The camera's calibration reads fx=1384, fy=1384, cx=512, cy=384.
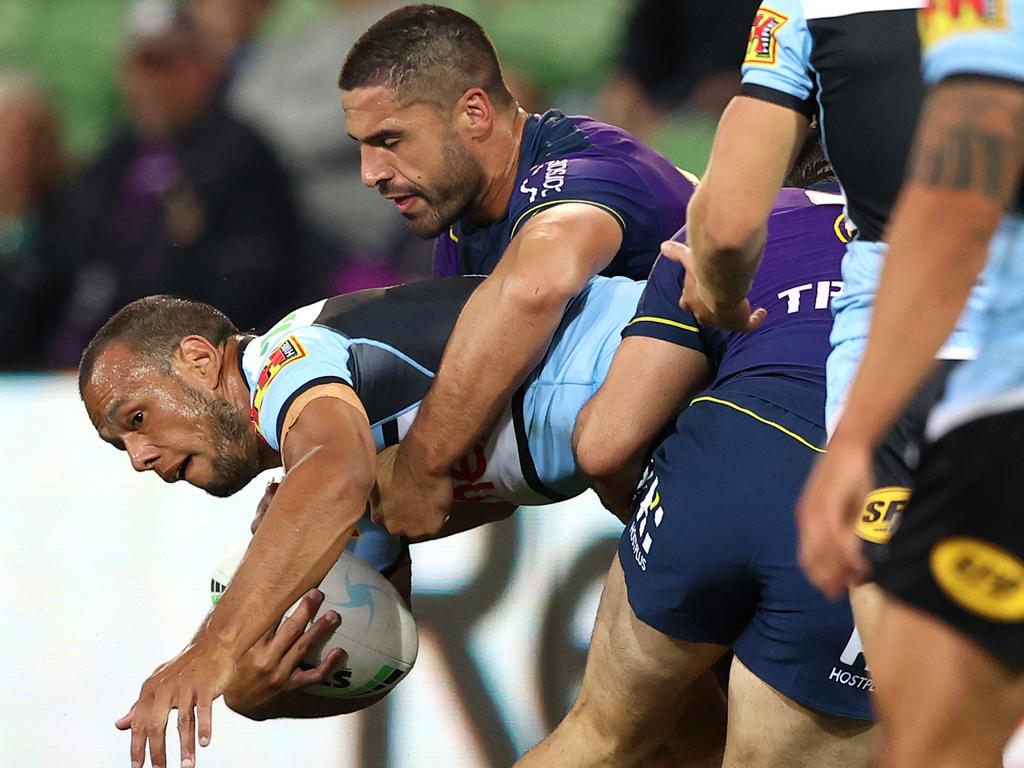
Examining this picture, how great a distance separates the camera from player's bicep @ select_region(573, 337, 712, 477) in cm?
213

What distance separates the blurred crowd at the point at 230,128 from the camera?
3457 mm

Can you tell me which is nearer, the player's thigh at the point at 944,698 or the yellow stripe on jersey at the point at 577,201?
the player's thigh at the point at 944,698

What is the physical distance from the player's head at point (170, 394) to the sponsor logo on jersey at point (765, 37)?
1299 millimetres

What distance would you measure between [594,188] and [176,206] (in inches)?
56.5

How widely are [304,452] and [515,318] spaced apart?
1.37 feet

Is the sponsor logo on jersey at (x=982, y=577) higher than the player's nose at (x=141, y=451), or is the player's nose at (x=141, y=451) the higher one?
the sponsor logo on jersey at (x=982, y=577)

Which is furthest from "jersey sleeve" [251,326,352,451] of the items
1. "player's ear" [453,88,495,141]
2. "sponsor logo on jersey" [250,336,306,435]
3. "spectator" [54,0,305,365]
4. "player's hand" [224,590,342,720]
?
"spectator" [54,0,305,365]

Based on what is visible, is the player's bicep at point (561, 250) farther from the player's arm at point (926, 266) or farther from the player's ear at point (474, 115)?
the player's arm at point (926, 266)

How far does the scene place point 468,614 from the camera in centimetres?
307

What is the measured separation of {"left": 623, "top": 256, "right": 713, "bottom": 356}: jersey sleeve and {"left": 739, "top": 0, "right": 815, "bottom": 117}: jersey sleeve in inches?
23.0

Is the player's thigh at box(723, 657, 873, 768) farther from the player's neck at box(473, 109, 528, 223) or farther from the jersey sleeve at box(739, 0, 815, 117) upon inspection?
the player's neck at box(473, 109, 528, 223)

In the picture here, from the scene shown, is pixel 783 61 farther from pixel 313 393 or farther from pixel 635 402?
pixel 313 393

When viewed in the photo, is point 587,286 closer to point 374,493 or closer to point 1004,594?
point 374,493

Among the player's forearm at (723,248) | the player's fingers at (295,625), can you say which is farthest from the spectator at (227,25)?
the player's forearm at (723,248)
